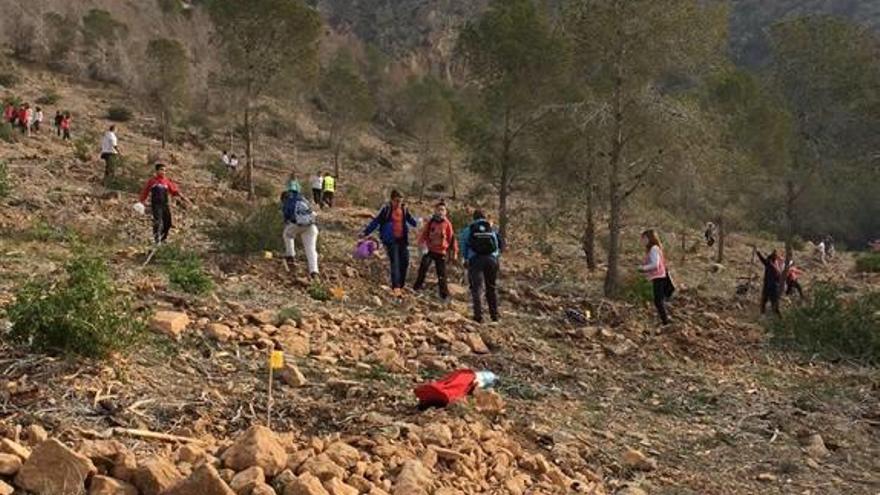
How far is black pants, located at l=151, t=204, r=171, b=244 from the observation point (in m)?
11.2

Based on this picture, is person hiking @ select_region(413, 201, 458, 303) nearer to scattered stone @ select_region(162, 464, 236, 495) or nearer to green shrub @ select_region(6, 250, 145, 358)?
green shrub @ select_region(6, 250, 145, 358)

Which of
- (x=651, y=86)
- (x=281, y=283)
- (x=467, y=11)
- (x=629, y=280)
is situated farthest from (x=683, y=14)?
(x=467, y=11)

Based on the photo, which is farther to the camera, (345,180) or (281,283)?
(345,180)

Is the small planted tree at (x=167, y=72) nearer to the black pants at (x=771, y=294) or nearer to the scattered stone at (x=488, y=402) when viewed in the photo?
the black pants at (x=771, y=294)

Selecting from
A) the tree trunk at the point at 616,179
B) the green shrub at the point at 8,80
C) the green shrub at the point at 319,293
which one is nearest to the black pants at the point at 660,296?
the tree trunk at the point at 616,179

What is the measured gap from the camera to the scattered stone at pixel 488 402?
18.0 ft

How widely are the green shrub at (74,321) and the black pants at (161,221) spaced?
620 cm

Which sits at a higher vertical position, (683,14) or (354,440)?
(683,14)

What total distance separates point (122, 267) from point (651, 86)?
907cm

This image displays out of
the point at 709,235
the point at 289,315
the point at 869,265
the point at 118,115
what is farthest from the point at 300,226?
the point at 118,115

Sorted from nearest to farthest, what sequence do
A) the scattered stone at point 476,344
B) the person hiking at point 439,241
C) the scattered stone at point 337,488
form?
the scattered stone at point 337,488, the scattered stone at point 476,344, the person hiking at point 439,241

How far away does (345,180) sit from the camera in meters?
37.9

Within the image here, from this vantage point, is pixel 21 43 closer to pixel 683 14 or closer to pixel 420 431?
pixel 683 14

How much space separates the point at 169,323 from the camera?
6.06m
